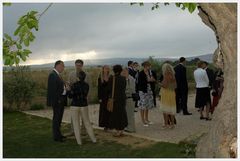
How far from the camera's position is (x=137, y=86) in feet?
41.6

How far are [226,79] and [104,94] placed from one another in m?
7.38

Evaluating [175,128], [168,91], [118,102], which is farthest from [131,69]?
[118,102]

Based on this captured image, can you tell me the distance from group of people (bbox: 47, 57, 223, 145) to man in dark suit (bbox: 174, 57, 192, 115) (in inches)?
1.2

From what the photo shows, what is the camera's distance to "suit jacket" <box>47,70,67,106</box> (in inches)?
407

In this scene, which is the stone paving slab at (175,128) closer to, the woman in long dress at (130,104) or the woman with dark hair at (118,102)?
the woman in long dress at (130,104)

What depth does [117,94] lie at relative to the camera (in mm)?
10852

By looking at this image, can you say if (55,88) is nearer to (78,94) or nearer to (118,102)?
(78,94)

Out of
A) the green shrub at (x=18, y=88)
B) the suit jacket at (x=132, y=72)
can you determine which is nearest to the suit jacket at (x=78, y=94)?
the suit jacket at (x=132, y=72)

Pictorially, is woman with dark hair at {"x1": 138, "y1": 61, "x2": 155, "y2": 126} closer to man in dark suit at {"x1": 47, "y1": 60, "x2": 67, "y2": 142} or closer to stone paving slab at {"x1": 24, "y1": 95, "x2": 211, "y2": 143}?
stone paving slab at {"x1": 24, "y1": 95, "x2": 211, "y2": 143}

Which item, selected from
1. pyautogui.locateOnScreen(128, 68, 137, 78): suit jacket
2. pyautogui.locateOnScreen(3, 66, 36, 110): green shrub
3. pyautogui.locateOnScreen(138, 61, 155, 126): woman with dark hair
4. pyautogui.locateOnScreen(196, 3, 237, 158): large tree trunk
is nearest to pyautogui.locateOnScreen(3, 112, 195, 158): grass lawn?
pyautogui.locateOnScreen(138, 61, 155, 126): woman with dark hair

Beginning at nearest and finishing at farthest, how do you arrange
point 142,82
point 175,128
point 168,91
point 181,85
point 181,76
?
point 168,91 → point 175,128 → point 142,82 → point 181,76 → point 181,85

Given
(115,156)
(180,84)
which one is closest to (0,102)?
(115,156)

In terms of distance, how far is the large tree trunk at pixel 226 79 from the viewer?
Answer: 4152 millimetres

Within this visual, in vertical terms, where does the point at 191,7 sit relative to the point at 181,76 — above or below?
above
